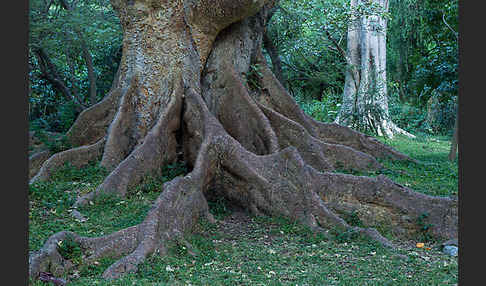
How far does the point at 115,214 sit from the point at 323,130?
6.11 m

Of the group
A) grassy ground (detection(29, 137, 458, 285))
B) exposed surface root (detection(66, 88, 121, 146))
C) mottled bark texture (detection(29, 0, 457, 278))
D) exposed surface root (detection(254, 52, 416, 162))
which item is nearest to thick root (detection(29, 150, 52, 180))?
exposed surface root (detection(66, 88, 121, 146))

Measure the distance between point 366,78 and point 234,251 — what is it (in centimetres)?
1382

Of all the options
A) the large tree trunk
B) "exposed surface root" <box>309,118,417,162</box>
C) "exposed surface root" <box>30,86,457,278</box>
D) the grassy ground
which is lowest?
the grassy ground

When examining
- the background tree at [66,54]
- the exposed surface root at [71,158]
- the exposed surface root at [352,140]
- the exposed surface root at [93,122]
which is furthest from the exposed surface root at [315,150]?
the background tree at [66,54]

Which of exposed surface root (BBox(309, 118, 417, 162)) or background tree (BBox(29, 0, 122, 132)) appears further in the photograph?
background tree (BBox(29, 0, 122, 132))

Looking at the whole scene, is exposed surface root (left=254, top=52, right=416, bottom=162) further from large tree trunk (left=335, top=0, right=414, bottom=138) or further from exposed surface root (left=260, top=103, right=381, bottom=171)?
large tree trunk (left=335, top=0, right=414, bottom=138)

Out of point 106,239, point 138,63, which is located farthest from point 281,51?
point 106,239

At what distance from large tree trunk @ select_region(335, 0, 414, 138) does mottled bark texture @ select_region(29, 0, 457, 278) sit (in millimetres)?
5979

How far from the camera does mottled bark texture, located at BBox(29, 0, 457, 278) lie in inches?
302

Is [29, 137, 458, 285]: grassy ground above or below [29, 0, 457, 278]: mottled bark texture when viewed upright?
below

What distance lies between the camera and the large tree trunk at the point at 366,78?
59.9 ft

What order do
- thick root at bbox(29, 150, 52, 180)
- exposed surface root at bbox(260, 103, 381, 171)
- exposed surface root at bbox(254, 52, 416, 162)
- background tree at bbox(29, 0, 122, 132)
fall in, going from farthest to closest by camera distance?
background tree at bbox(29, 0, 122, 132) < exposed surface root at bbox(254, 52, 416, 162) < exposed surface root at bbox(260, 103, 381, 171) < thick root at bbox(29, 150, 52, 180)

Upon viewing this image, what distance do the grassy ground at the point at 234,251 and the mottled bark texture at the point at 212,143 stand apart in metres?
0.21

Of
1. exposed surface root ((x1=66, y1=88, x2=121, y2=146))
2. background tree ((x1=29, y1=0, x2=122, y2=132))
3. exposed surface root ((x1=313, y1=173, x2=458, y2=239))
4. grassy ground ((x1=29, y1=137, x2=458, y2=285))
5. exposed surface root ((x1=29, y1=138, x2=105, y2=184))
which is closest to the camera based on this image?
grassy ground ((x1=29, y1=137, x2=458, y2=285))
